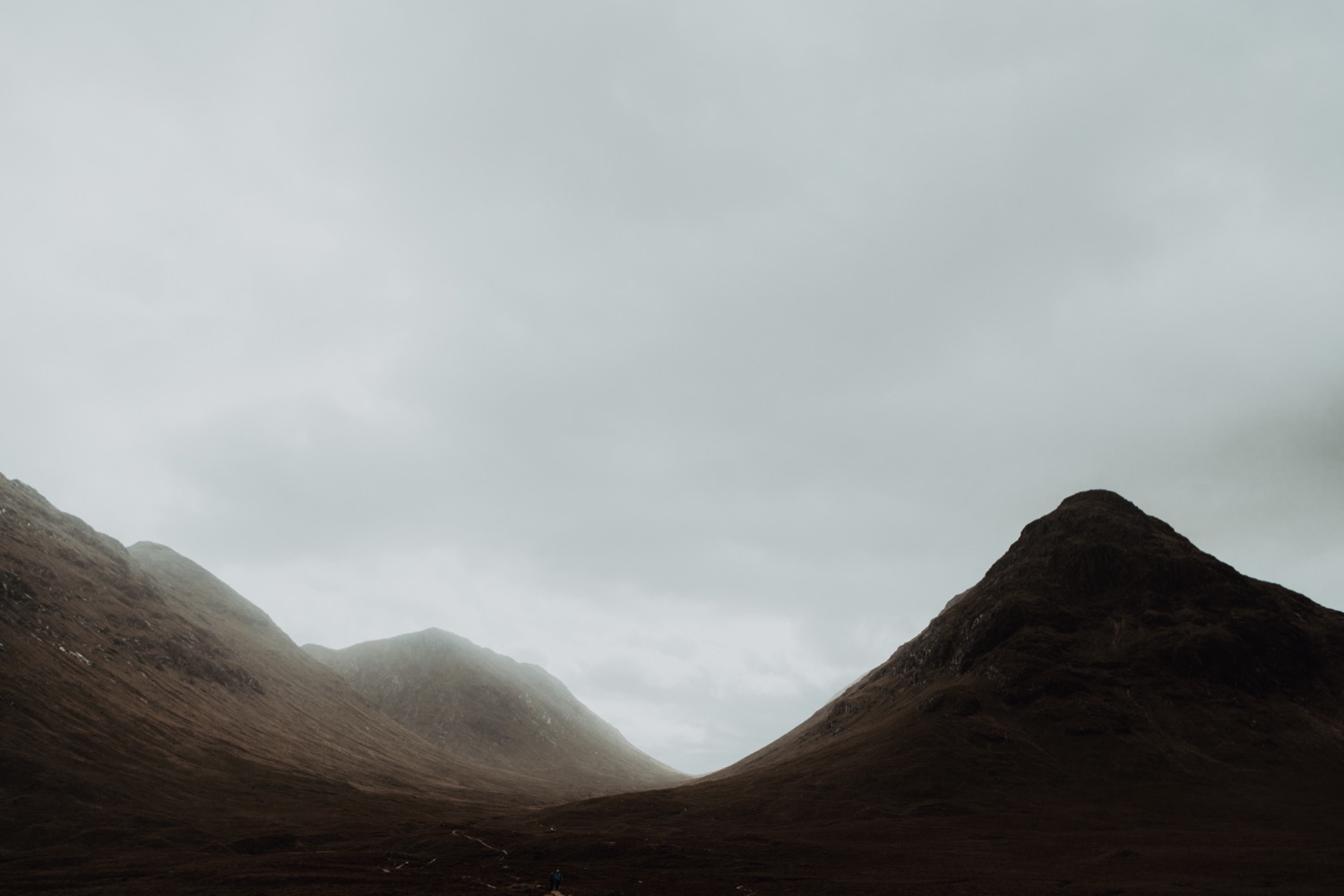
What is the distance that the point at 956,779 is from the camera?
8831 centimetres

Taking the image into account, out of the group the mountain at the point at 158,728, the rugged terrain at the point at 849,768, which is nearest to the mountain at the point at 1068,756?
the rugged terrain at the point at 849,768

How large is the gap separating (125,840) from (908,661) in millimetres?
115366

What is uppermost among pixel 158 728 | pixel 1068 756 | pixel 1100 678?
pixel 1100 678

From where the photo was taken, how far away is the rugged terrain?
2191 inches

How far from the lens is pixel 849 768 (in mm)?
96750

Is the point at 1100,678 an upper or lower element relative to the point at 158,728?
upper

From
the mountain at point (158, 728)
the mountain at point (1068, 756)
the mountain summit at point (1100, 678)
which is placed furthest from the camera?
the mountain summit at point (1100, 678)

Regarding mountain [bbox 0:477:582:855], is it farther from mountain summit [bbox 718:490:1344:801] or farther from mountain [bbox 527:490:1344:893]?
mountain summit [bbox 718:490:1344:801]

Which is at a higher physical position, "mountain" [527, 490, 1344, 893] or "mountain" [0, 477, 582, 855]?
"mountain" [527, 490, 1344, 893]

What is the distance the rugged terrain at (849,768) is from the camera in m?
55.7

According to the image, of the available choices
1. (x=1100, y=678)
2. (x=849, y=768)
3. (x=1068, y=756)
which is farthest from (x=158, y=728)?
(x=1100, y=678)

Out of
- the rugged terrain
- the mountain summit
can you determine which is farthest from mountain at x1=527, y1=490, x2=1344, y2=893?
the rugged terrain

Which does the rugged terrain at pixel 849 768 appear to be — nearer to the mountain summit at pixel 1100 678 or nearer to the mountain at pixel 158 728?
the mountain summit at pixel 1100 678

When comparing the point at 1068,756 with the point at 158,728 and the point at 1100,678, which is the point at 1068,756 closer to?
the point at 1100,678
